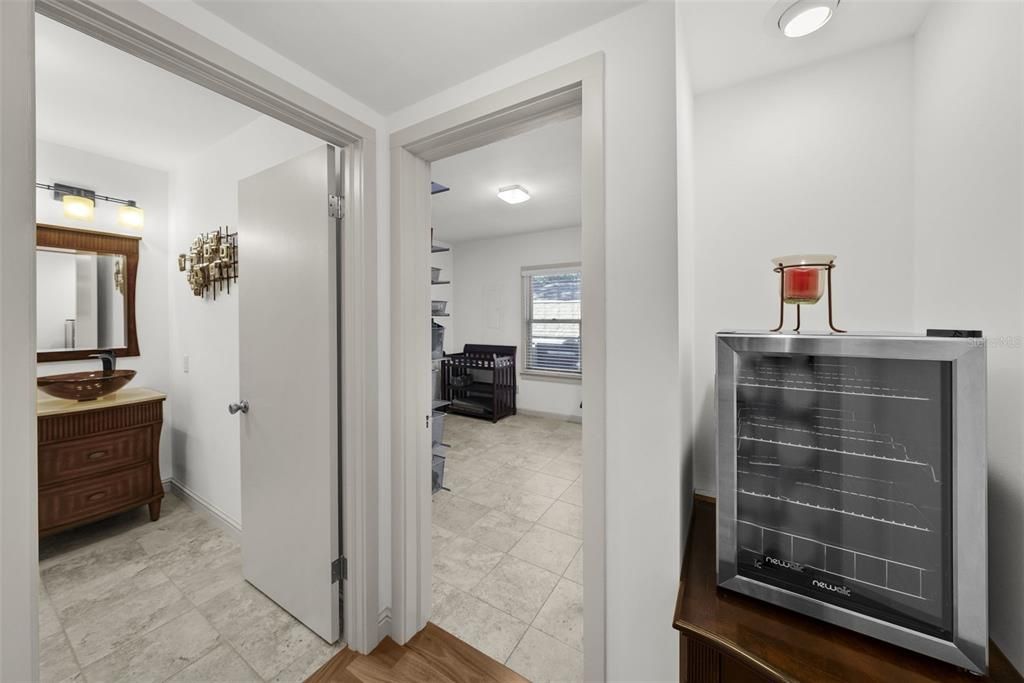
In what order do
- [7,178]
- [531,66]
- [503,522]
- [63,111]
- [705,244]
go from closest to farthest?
A: [7,178]
[531,66]
[705,244]
[63,111]
[503,522]

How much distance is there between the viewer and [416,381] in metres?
1.72

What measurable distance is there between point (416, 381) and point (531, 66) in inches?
51.9

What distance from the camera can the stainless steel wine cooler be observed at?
0.72 m

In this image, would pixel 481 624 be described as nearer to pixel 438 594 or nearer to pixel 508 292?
pixel 438 594

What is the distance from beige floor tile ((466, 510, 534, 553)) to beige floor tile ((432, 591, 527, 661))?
47 centimetres

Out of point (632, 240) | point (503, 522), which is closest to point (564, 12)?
point (632, 240)

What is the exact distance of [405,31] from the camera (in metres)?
1.25

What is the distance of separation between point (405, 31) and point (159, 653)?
261 centimetres

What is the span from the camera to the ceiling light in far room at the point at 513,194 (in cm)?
343

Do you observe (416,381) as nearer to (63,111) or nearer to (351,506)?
(351,506)

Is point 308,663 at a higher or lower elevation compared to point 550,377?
lower

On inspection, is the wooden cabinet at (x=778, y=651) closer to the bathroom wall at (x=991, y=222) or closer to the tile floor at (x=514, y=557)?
the bathroom wall at (x=991, y=222)

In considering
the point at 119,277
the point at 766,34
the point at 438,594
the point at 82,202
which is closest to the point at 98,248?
the point at 119,277

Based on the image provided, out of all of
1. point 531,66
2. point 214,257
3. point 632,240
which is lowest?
point 632,240
